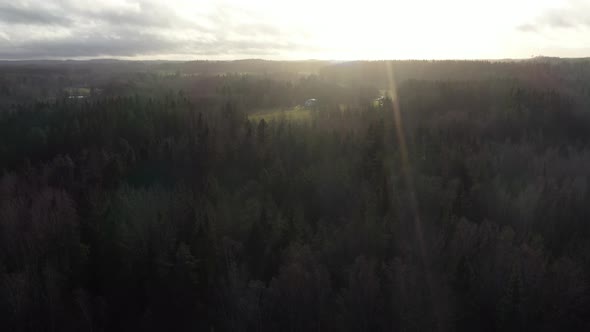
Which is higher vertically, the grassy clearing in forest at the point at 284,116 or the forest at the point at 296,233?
the grassy clearing in forest at the point at 284,116

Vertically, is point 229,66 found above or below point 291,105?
above

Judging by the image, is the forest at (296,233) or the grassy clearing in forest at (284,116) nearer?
the forest at (296,233)

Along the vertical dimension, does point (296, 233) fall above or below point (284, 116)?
below

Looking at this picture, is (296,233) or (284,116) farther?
(284,116)

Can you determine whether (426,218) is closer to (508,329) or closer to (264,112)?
(508,329)

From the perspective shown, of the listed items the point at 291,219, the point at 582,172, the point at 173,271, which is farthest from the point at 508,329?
the point at 582,172

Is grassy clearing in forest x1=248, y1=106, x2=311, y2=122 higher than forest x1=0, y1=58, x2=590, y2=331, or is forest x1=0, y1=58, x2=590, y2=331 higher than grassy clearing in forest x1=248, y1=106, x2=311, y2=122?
grassy clearing in forest x1=248, y1=106, x2=311, y2=122

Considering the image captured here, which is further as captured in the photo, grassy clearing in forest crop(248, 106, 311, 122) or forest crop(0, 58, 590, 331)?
grassy clearing in forest crop(248, 106, 311, 122)

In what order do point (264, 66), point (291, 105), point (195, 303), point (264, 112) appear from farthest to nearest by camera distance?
point (264, 66), point (291, 105), point (264, 112), point (195, 303)
